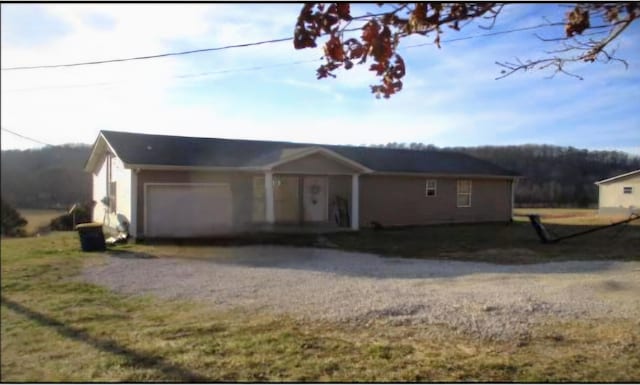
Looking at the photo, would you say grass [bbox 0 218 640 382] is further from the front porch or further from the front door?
the front door

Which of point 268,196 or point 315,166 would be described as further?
point 315,166

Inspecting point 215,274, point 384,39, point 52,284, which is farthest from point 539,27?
point 215,274

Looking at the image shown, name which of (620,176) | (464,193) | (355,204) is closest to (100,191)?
(620,176)

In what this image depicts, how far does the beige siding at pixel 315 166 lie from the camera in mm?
16656

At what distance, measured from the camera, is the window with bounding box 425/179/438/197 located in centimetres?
2175

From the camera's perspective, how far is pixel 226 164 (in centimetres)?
1129

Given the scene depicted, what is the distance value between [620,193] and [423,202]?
17.2 metres

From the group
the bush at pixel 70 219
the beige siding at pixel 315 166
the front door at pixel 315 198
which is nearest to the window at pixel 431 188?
the front door at pixel 315 198

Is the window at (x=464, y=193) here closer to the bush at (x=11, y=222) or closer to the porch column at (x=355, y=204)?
the porch column at (x=355, y=204)

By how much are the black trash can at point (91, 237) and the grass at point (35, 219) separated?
180cm

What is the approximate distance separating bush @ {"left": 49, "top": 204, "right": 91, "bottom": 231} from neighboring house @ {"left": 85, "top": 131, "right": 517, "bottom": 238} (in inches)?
16.1

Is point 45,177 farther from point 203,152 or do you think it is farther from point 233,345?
point 203,152

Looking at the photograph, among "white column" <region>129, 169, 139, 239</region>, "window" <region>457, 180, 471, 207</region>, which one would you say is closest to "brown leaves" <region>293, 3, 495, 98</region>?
"white column" <region>129, 169, 139, 239</region>

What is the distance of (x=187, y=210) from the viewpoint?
1006 centimetres
